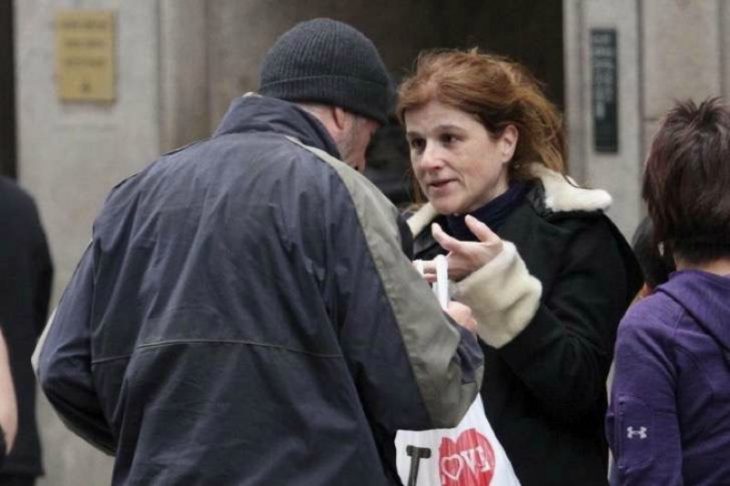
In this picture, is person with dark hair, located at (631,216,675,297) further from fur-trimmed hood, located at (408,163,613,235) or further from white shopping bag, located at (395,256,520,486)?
white shopping bag, located at (395,256,520,486)

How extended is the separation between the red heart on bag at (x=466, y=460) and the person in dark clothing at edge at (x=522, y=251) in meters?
0.35

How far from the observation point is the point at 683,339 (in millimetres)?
3869

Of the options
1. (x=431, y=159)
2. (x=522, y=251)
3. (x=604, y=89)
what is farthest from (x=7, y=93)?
(x=522, y=251)

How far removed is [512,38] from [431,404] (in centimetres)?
637

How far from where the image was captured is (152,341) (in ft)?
12.1

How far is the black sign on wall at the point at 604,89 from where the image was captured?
8.30 meters

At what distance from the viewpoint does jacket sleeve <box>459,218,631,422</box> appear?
4.56m

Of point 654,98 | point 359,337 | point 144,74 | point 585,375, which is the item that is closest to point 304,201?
point 359,337

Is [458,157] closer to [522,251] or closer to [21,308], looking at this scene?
[522,251]

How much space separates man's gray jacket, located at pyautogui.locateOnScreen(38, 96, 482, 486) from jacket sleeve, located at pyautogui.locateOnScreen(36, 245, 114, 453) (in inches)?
4.7

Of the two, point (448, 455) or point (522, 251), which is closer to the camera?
point (448, 455)

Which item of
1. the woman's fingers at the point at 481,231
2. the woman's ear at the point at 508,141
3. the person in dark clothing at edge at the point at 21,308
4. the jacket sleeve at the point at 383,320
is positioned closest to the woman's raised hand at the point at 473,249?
the woman's fingers at the point at 481,231

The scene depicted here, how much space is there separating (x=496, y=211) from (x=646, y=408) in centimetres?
114

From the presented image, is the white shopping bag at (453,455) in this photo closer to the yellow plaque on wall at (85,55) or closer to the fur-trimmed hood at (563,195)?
the fur-trimmed hood at (563,195)
